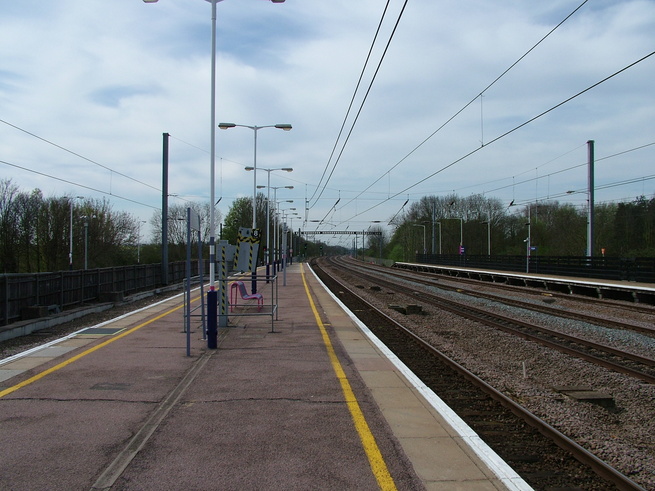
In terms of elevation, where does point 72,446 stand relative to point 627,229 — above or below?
below

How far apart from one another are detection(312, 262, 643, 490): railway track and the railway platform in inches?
17.0

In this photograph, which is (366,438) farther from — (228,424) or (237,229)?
(237,229)

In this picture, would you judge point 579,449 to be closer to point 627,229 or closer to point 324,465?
point 324,465

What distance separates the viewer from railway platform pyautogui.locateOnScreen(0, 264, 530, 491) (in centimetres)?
422

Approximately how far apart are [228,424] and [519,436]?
3170 millimetres

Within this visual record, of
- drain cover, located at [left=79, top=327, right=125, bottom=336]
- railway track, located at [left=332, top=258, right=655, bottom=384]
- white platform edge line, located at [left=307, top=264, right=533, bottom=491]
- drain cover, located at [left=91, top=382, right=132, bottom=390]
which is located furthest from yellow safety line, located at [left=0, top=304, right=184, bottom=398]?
railway track, located at [left=332, top=258, right=655, bottom=384]

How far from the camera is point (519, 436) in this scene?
18.9ft

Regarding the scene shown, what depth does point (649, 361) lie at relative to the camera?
953cm

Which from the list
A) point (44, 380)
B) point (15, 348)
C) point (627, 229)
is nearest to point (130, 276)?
point (15, 348)

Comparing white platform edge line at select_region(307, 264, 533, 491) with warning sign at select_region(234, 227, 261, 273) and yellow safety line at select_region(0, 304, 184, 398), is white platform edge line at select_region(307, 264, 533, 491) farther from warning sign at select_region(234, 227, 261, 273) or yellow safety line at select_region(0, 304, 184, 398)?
warning sign at select_region(234, 227, 261, 273)

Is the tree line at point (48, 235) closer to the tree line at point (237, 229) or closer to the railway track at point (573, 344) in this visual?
the tree line at point (237, 229)

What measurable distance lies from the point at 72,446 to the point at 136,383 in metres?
2.42

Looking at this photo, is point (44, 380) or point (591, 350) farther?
point (591, 350)

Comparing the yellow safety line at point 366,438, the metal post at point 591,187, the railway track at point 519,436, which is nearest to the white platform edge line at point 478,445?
the railway track at point 519,436
